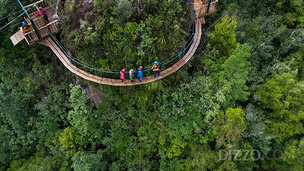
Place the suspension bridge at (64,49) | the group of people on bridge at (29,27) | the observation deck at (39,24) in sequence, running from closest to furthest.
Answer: the group of people on bridge at (29,27) → the observation deck at (39,24) → the suspension bridge at (64,49)

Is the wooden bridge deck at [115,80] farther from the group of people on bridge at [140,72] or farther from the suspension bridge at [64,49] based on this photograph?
the group of people on bridge at [140,72]

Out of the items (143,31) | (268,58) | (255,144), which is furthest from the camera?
(268,58)

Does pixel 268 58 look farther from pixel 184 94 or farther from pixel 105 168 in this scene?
pixel 105 168

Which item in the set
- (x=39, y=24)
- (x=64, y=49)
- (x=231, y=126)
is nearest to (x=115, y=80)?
(x=64, y=49)

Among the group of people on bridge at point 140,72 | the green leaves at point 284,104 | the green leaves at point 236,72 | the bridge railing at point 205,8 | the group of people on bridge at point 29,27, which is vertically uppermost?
the group of people on bridge at point 29,27

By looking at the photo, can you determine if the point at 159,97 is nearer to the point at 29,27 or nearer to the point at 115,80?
the point at 115,80

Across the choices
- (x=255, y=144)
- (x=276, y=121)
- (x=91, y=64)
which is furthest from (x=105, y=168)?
(x=276, y=121)

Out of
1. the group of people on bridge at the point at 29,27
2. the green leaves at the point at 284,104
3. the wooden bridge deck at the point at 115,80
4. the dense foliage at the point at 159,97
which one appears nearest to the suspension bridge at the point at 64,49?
the wooden bridge deck at the point at 115,80

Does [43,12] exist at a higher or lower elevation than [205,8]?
higher
